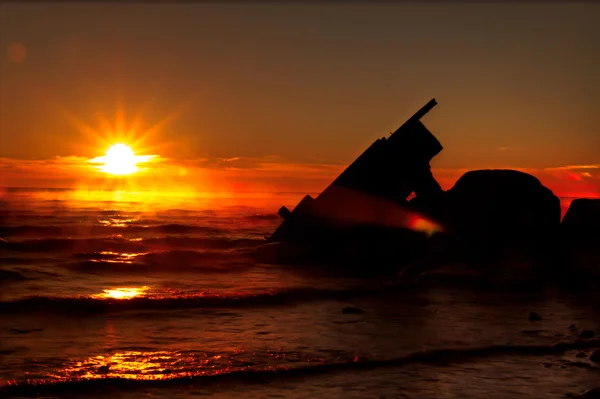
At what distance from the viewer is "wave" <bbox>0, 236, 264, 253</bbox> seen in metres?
21.9

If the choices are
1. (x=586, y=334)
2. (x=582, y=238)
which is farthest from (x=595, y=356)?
(x=582, y=238)

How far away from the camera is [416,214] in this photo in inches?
581

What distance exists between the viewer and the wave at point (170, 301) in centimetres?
1065

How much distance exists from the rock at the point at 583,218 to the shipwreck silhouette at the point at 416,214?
78cm

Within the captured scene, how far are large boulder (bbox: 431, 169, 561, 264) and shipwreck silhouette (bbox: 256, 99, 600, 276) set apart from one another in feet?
0.07

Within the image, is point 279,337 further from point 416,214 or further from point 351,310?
point 416,214

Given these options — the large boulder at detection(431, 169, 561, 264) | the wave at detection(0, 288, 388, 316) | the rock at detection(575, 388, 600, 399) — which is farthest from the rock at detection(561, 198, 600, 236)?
the rock at detection(575, 388, 600, 399)

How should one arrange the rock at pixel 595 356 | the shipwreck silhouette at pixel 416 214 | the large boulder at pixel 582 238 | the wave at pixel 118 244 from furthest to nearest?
the wave at pixel 118 244
the shipwreck silhouette at pixel 416 214
the large boulder at pixel 582 238
the rock at pixel 595 356

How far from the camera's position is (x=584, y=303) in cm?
1059

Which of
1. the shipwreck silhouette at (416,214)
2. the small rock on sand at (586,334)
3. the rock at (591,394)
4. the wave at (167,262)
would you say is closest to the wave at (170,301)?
the shipwreck silhouette at (416,214)

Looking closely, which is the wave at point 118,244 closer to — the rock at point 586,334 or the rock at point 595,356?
the rock at point 586,334

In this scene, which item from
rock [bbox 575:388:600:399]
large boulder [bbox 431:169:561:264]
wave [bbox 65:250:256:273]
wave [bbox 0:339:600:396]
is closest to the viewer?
rock [bbox 575:388:600:399]

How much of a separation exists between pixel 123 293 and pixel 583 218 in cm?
1111

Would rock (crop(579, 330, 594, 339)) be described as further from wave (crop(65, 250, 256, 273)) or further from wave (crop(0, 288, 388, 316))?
wave (crop(65, 250, 256, 273))
